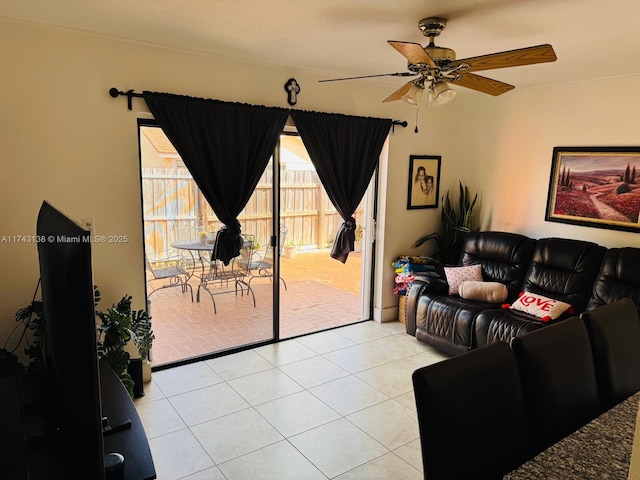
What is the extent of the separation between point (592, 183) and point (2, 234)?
458cm

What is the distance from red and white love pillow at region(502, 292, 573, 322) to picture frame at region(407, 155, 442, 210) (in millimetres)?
1486

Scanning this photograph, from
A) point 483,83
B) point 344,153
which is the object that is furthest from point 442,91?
point 344,153

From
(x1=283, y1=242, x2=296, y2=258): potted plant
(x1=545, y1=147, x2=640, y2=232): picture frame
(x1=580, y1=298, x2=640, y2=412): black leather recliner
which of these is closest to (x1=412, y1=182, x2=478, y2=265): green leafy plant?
(x1=545, y1=147, x2=640, y2=232): picture frame

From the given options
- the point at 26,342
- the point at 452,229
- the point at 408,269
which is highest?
the point at 452,229

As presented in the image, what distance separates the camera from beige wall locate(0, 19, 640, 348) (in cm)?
272

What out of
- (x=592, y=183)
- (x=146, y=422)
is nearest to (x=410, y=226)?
(x=592, y=183)

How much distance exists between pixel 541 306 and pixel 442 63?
2.24 m

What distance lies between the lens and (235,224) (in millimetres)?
3568

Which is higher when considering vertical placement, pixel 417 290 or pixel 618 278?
pixel 618 278

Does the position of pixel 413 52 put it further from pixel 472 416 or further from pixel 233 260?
pixel 233 260

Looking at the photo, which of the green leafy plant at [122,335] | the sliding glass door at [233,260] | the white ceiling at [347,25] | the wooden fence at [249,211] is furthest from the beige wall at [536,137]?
the green leafy plant at [122,335]

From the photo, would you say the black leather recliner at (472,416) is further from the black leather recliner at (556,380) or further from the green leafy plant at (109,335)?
the green leafy plant at (109,335)

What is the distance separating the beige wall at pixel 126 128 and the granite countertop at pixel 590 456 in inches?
112

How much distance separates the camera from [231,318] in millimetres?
4066
